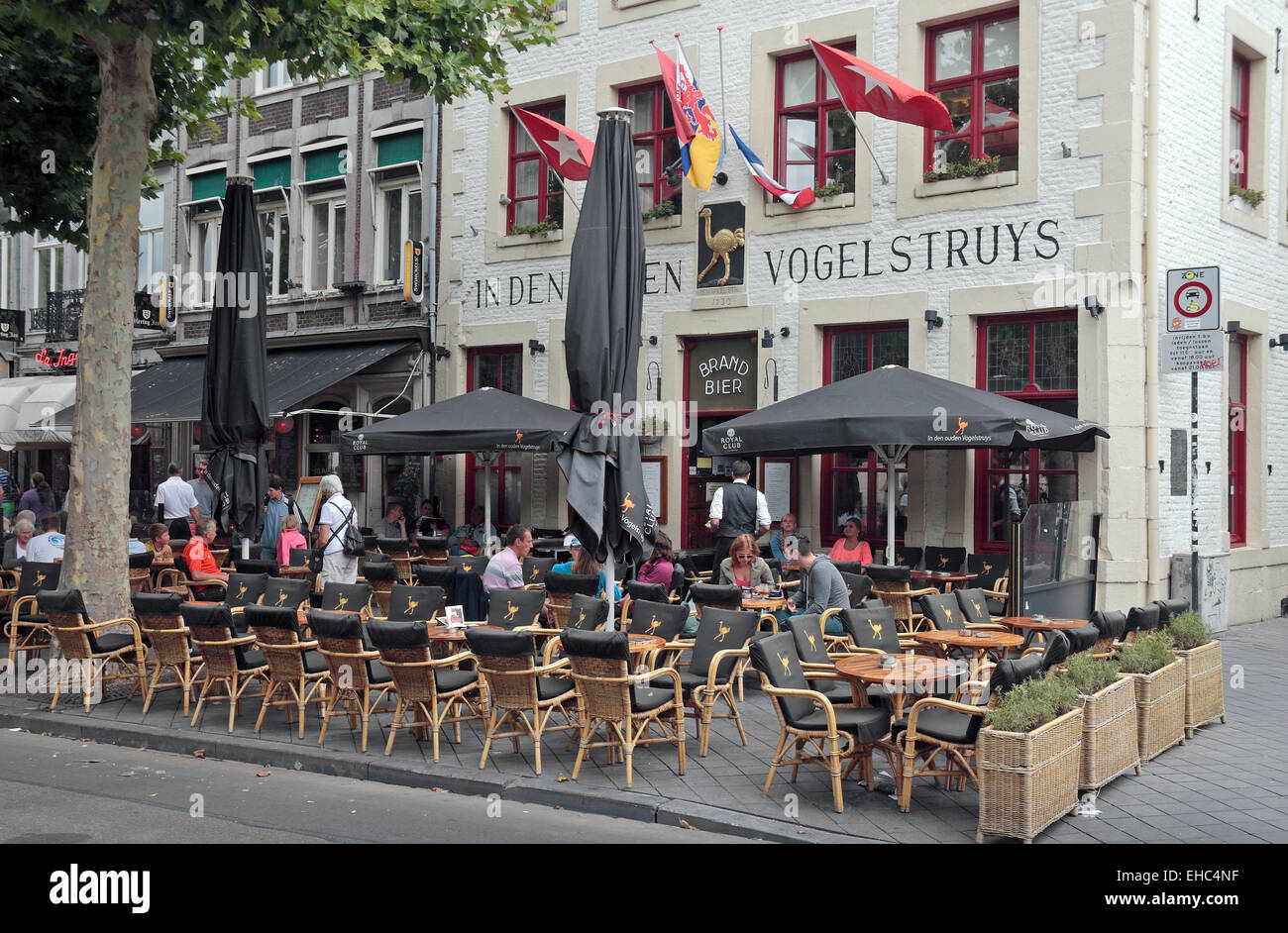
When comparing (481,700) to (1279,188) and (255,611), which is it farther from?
(1279,188)

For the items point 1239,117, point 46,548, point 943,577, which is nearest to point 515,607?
point 943,577

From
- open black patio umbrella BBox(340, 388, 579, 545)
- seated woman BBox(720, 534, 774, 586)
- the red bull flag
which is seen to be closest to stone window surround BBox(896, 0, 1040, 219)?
the red bull flag

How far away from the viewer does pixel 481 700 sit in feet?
27.9

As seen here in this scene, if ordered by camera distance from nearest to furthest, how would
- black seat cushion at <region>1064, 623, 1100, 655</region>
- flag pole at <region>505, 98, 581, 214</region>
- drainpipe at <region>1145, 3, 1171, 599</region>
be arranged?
1. black seat cushion at <region>1064, 623, 1100, 655</region>
2. drainpipe at <region>1145, 3, 1171, 599</region>
3. flag pole at <region>505, 98, 581, 214</region>

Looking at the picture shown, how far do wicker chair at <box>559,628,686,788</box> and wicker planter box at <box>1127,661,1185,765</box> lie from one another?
2913mm

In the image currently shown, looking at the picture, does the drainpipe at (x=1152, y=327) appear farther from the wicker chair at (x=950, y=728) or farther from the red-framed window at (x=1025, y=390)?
the wicker chair at (x=950, y=728)

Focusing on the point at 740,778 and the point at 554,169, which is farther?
the point at 554,169

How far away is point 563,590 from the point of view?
34.9 feet

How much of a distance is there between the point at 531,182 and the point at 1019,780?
13.3 m

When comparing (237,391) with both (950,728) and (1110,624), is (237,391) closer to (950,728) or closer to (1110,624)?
(950,728)

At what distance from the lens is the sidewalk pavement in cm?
634

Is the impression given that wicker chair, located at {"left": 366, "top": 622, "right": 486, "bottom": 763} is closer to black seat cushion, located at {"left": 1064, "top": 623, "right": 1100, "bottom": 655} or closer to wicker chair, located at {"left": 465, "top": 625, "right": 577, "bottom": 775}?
wicker chair, located at {"left": 465, "top": 625, "right": 577, "bottom": 775}

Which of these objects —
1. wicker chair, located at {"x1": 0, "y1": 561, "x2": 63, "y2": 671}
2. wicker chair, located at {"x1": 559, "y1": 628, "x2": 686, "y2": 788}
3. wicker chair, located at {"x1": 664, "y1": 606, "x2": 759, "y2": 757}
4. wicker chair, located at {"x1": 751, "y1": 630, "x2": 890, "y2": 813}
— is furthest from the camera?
wicker chair, located at {"x1": 0, "y1": 561, "x2": 63, "y2": 671}

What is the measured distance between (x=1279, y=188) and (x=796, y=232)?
6.31m
